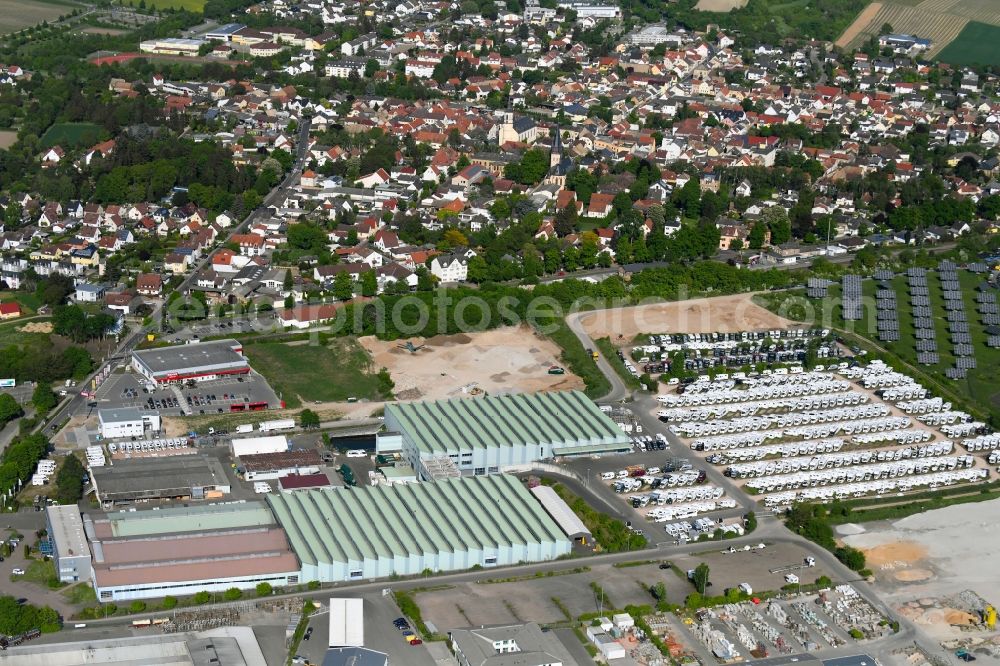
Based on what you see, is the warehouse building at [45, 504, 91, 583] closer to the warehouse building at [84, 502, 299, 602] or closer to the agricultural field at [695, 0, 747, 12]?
the warehouse building at [84, 502, 299, 602]

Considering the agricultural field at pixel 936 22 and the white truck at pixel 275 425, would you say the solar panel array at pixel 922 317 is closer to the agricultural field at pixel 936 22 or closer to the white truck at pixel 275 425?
the white truck at pixel 275 425

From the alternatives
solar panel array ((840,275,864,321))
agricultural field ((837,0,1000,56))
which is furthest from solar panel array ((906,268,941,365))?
agricultural field ((837,0,1000,56))

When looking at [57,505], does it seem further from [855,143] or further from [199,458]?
[855,143]

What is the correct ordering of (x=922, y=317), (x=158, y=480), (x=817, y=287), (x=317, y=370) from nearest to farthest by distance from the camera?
(x=158, y=480) → (x=317, y=370) → (x=922, y=317) → (x=817, y=287)

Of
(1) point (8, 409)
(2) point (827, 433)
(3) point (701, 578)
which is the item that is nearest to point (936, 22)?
(2) point (827, 433)

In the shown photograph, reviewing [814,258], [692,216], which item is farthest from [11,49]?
[814,258]

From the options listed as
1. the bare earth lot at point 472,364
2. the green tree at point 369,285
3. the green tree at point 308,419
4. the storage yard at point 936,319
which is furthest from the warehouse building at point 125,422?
the storage yard at point 936,319

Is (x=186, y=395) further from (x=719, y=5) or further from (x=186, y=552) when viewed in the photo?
(x=719, y=5)
